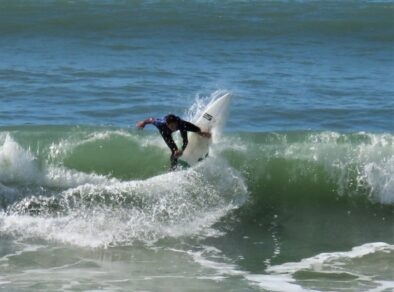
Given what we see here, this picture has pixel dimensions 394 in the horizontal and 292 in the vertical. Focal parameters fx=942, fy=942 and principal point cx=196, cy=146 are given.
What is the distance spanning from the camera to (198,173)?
532 inches

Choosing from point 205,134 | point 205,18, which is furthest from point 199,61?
point 205,134

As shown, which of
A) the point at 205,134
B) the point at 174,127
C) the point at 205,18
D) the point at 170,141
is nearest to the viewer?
the point at 174,127

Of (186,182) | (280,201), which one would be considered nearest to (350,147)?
(280,201)

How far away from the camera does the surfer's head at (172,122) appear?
42.8 feet

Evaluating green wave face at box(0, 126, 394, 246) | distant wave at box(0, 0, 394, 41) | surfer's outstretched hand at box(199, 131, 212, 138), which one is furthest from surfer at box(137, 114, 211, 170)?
distant wave at box(0, 0, 394, 41)

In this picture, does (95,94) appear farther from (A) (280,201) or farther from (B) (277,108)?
(A) (280,201)

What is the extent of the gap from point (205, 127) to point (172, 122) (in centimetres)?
93

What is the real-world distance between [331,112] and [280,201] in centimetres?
470

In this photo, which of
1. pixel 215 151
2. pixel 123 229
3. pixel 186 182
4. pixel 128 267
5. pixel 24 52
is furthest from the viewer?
pixel 24 52

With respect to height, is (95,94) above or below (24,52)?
below

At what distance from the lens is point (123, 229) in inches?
483

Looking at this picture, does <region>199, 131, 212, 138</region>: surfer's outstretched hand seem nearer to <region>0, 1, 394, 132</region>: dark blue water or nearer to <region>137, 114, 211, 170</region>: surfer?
<region>137, 114, 211, 170</region>: surfer

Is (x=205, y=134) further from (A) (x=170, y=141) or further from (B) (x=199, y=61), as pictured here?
(B) (x=199, y=61)

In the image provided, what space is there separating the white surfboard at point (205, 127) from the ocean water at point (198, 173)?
0.22 meters
